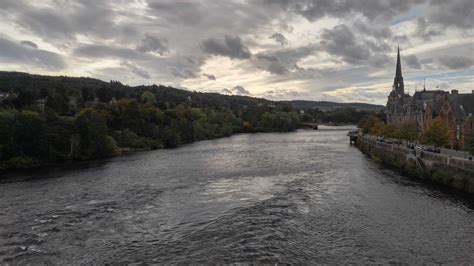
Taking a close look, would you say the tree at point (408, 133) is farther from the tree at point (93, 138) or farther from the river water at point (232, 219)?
the tree at point (93, 138)

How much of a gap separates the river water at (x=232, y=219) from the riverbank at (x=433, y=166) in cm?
160

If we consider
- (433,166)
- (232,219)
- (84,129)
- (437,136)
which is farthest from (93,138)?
(437,136)

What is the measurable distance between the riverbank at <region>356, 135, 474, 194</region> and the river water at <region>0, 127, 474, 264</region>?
1604 mm

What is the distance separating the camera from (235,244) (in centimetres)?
2359

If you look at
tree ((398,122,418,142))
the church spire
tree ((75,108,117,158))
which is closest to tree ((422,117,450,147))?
tree ((398,122,418,142))

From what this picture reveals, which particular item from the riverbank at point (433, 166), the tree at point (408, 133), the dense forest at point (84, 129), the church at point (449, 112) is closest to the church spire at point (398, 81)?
the church at point (449, 112)

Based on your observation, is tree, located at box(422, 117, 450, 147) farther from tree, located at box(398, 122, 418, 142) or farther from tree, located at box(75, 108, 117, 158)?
tree, located at box(75, 108, 117, 158)

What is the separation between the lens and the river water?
22.5 metres

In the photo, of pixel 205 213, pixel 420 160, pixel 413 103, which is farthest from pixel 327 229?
pixel 413 103

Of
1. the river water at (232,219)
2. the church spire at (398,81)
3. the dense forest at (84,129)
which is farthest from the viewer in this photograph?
the church spire at (398,81)

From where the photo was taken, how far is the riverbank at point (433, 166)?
3716 centimetres

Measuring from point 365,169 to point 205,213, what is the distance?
105ft

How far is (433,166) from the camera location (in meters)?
44.1

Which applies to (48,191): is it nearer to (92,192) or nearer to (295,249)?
(92,192)
